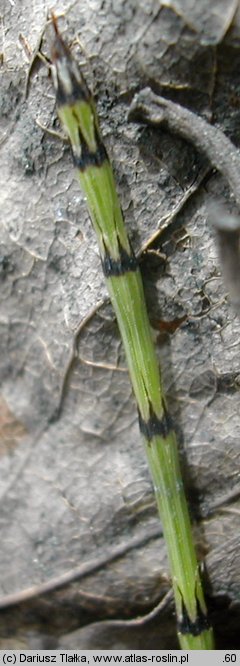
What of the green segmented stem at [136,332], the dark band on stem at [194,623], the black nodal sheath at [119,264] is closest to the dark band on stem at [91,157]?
the green segmented stem at [136,332]

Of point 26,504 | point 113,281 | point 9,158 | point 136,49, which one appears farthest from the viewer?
point 26,504

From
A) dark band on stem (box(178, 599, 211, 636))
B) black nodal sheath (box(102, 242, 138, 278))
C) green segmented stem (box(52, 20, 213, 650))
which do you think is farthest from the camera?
dark band on stem (box(178, 599, 211, 636))

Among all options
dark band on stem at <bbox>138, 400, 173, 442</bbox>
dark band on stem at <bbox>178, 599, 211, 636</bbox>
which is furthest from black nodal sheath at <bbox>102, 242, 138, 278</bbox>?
dark band on stem at <bbox>178, 599, 211, 636</bbox>

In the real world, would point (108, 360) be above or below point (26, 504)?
above

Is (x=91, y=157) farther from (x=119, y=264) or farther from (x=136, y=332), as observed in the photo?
(x=136, y=332)

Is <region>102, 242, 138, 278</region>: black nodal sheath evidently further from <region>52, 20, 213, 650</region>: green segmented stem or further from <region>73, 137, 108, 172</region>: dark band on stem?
<region>73, 137, 108, 172</region>: dark band on stem

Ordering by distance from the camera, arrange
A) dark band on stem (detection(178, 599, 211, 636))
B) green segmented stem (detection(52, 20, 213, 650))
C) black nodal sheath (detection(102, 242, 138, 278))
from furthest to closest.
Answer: dark band on stem (detection(178, 599, 211, 636))
black nodal sheath (detection(102, 242, 138, 278))
green segmented stem (detection(52, 20, 213, 650))

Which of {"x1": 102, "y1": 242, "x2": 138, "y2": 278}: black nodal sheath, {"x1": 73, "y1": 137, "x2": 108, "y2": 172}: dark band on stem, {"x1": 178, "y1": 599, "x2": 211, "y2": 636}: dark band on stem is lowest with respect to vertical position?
{"x1": 178, "y1": 599, "x2": 211, "y2": 636}: dark band on stem

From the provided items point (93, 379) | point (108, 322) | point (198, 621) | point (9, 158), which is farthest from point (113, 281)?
point (198, 621)

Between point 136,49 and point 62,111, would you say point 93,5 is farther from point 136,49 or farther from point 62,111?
point 62,111
